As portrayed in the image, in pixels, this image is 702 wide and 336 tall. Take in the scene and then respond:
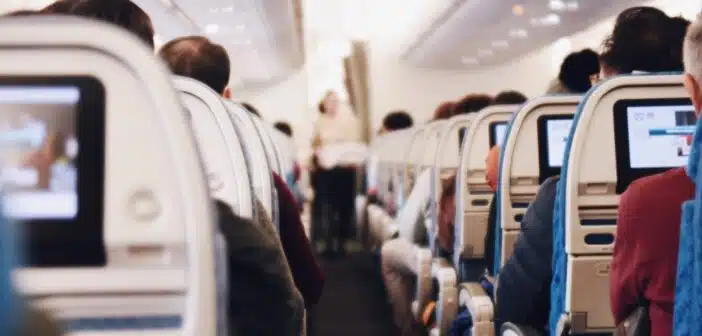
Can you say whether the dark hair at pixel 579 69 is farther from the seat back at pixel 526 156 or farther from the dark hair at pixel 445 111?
the dark hair at pixel 445 111

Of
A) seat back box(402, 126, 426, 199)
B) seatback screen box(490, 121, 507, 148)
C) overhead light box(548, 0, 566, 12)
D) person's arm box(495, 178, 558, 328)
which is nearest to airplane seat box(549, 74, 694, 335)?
person's arm box(495, 178, 558, 328)

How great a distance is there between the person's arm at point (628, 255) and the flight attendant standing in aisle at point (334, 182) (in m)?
8.93

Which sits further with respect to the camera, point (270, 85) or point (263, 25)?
point (270, 85)

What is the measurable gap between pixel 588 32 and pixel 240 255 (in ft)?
48.3

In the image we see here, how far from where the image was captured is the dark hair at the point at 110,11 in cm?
255

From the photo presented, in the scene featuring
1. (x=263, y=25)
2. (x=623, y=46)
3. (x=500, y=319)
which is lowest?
(x=500, y=319)

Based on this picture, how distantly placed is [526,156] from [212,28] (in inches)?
373

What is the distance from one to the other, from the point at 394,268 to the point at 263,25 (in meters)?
6.72

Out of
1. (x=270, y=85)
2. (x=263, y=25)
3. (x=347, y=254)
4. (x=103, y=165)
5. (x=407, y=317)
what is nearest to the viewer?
(x=103, y=165)

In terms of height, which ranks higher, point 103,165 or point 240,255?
point 103,165

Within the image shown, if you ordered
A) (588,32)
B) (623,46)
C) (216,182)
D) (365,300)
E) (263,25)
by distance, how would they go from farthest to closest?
(588,32) → (263,25) → (365,300) → (623,46) → (216,182)

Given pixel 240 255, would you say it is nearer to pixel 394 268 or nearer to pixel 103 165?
pixel 103 165

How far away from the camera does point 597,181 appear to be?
279cm

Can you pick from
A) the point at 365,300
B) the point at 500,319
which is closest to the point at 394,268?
the point at 365,300
